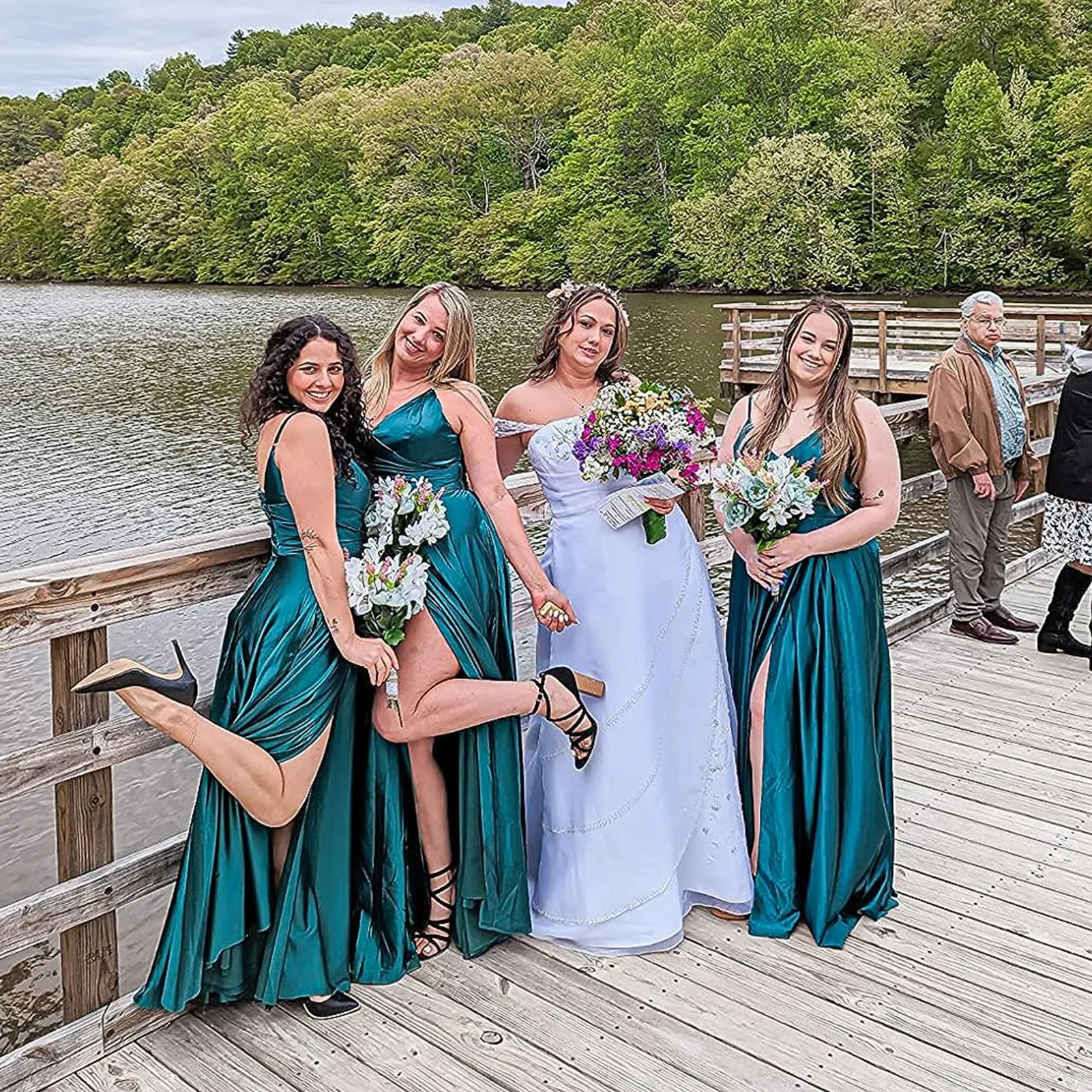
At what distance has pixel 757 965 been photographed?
10.1 feet

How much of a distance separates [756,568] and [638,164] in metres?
53.3

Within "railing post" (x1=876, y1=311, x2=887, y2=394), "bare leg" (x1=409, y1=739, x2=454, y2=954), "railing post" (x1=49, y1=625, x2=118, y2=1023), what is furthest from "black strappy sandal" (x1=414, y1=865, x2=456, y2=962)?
"railing post" (x1=876, y1=311, x2=887, y2=394)

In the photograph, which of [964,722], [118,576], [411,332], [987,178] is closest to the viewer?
[118,576]

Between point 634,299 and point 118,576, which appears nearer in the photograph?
point 118,576

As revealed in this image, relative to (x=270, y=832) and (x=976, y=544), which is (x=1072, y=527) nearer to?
(x=976, y=544)

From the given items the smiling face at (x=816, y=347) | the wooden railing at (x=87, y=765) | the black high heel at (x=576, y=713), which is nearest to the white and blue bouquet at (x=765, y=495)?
the smiling face at (x=816, y=347)

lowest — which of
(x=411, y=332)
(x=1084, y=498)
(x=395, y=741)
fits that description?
(x=395, y=741)

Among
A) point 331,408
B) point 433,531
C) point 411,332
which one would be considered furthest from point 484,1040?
point 411,332

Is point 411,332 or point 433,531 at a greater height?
point 411,332

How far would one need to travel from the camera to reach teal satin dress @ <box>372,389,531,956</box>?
3.01m

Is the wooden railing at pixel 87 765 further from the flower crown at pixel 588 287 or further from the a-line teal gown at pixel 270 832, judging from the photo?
the flower crown at pixel 588 287

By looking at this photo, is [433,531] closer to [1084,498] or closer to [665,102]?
[1084,498]

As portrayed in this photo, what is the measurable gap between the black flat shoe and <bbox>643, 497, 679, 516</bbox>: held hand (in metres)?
1.46

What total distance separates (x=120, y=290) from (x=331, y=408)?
60.9m
